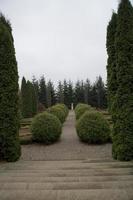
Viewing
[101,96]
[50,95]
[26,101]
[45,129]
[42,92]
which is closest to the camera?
[45,129]

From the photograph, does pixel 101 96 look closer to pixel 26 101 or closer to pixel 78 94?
pixel 78 94

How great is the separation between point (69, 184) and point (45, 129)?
948 cm

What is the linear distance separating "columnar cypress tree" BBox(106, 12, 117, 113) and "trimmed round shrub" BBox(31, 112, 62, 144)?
5231 mm

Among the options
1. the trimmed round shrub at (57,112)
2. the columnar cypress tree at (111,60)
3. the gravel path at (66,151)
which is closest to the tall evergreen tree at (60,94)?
the trimmed round shrub at (57,112)

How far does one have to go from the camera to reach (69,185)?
5.68 m

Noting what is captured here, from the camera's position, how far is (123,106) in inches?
380

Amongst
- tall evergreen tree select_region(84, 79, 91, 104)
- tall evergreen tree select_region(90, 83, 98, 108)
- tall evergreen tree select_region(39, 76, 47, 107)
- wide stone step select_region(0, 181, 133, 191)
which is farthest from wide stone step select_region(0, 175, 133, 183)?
tall evergreen tree select_region(90, 83, 98, 108)

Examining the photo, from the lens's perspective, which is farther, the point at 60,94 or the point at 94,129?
the point at 60,94

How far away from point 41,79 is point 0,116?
55.8m

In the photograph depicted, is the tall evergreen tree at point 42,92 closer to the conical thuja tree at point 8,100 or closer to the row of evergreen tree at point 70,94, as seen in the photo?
the row of evergreen tree at point 70,94

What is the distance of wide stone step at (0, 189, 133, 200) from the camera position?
4941 mm

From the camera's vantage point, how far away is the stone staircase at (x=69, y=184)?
504cm

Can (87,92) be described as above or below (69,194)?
above

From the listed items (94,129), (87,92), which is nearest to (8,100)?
(94,129)
